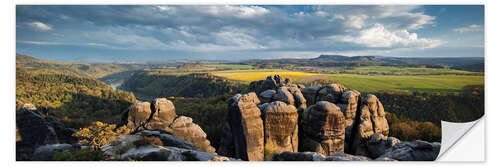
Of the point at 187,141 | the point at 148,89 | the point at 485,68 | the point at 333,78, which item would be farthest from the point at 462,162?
the point at 148,89

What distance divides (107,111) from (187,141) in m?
16.4

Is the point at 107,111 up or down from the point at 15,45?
down

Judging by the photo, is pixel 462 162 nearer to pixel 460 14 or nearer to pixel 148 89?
pixel 460 14

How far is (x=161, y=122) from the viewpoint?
11.5m

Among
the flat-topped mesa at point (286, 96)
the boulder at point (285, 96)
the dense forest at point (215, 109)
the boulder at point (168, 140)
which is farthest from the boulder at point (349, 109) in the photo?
the boulder at point (168, 140)

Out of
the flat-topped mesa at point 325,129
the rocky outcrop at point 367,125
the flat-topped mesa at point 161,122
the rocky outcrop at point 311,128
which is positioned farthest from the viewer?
the rocky outcrop at point 367,125

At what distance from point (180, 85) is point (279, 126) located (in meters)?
48.8

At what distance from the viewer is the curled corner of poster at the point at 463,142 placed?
7898 mm

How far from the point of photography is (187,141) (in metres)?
10.8

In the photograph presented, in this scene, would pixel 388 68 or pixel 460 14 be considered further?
pixel 388 68

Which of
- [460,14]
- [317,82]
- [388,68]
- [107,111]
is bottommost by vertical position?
[107,111]

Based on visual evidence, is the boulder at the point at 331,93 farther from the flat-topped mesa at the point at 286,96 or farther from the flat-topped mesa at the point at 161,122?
the flat-topped mesa at the point at 161,122

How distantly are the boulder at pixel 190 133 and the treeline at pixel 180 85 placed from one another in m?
17.8

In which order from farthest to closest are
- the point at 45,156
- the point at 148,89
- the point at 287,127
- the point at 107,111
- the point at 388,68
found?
the point at 148,89
the point at 107,111
the point at 388,68
the point at 287,127
the point at 45,156
